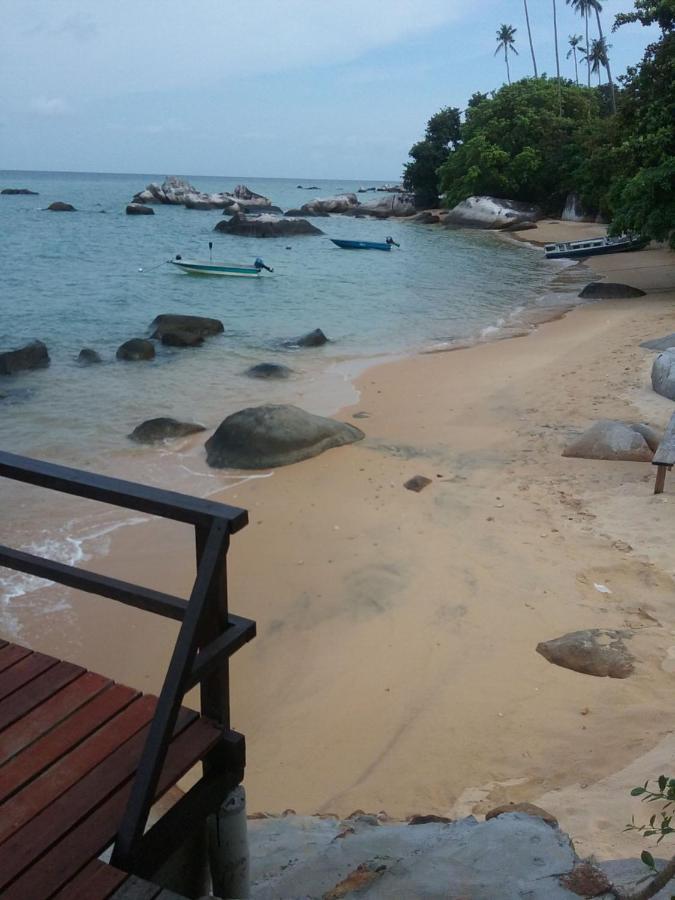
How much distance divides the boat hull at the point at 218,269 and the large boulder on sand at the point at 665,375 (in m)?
16.6

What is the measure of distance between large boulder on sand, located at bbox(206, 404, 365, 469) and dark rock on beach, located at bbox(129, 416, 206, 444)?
922mm

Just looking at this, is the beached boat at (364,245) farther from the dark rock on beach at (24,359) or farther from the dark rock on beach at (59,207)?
the dark rock on beach at (59,207)

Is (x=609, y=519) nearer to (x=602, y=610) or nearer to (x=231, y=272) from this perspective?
(x=602, y=610)

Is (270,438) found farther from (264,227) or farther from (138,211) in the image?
(138,211)

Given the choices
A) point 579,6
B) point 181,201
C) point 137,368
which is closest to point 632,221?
point 137,368

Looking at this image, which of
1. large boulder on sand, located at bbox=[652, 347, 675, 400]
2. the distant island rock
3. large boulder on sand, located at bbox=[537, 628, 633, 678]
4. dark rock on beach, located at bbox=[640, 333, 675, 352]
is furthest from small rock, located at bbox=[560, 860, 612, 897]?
the distant island rock

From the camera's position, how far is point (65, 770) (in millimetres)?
2352

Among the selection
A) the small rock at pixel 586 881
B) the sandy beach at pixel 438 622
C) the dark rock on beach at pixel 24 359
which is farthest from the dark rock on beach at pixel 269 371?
the small rock at pixel 586 881

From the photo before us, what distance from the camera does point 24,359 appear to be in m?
14.2

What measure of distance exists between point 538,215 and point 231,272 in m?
26.6

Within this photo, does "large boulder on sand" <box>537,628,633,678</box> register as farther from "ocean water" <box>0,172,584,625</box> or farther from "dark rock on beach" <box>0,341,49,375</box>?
"dark rock on beach" <box>0,341,49,375</box>

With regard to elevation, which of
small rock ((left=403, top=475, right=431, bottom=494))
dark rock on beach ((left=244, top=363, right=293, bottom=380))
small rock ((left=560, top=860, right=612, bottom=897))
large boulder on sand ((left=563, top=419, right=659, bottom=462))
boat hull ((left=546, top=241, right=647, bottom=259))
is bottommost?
small rock ((left=560, top=860, right=612, bottom=897))

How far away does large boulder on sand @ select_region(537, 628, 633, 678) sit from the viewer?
4711 millimetres

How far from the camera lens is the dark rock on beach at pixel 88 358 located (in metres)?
14.9
